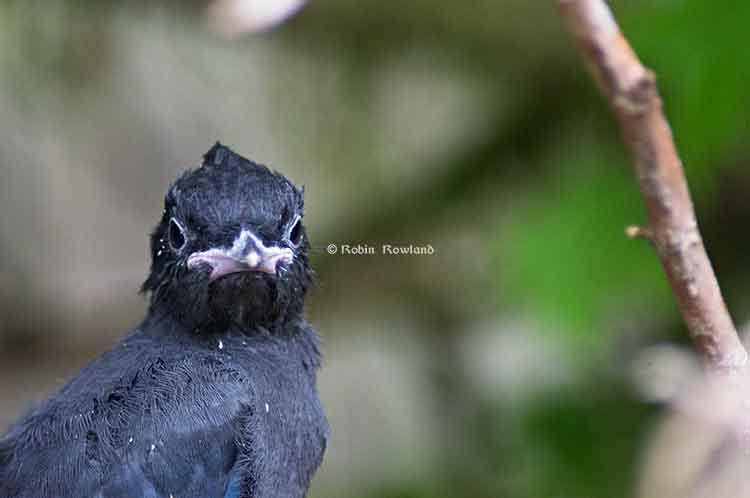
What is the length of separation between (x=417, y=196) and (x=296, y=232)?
2211mm

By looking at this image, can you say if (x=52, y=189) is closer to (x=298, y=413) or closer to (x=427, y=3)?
(x=427, y=3)

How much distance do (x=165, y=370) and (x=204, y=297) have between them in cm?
22

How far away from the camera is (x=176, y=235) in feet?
12.7

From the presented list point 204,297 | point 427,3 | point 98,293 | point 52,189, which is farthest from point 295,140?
point 204,297

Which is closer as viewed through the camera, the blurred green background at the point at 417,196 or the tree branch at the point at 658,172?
the tree branch at the point at 658,172

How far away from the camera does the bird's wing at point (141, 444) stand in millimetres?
3562

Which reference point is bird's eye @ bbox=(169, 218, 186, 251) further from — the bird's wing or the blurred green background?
the blurred green background

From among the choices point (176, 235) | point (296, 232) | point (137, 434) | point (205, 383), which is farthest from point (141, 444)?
point (296, 232)

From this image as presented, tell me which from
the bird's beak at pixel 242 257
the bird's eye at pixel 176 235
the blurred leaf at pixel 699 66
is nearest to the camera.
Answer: the bird's beak at pixel 242 257

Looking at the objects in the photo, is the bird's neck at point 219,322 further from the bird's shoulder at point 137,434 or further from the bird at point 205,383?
the bird's shoulder at point 137,434

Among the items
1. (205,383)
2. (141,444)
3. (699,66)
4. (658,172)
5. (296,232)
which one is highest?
(699,66)

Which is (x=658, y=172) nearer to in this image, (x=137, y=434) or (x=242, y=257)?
(x=242, y=257)

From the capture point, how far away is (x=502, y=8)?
18.3 ft

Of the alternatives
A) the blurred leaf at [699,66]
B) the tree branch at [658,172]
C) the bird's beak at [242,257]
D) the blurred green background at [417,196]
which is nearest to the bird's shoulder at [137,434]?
the bird's beak at [242,257]
